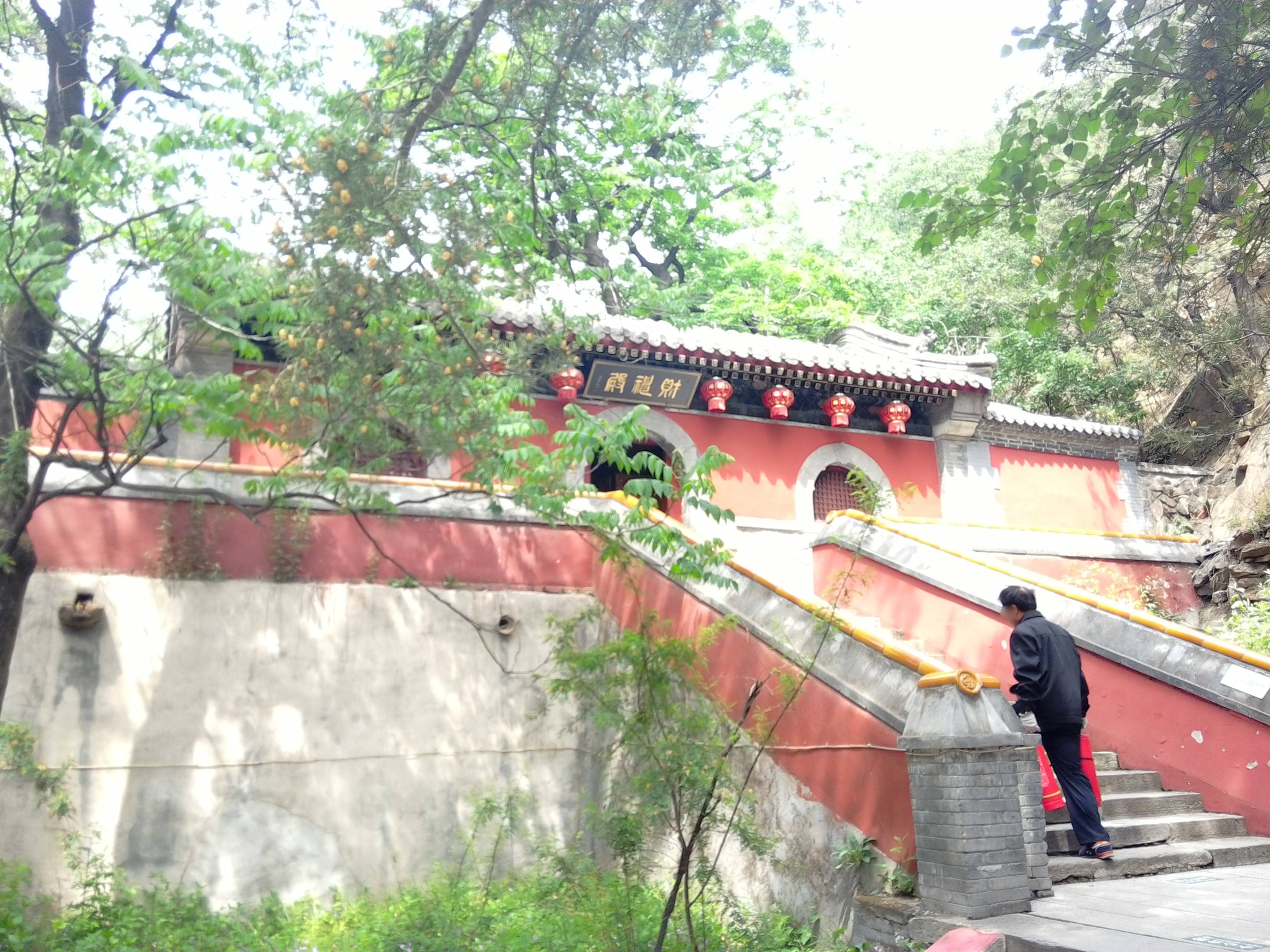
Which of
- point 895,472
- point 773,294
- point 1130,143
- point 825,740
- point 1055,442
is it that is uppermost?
point 773,294

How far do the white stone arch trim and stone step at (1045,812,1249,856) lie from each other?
20.8ft

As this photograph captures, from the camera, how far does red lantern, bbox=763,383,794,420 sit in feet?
38.8

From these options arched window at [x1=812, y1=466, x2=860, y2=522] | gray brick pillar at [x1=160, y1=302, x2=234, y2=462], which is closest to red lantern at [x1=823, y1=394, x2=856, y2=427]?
arched window at [x1=812, y1=466, x2=860, y2=522]

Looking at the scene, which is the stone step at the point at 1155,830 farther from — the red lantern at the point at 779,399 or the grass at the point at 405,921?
the red lantern at the point at 779,399

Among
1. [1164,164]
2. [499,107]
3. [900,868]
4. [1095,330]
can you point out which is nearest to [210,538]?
[499,107]

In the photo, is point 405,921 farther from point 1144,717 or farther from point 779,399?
point 779,399

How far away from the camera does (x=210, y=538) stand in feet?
24.1

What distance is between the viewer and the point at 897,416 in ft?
40.4

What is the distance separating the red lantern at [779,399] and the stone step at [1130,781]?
6208 mm

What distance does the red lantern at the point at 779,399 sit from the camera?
1183 cm

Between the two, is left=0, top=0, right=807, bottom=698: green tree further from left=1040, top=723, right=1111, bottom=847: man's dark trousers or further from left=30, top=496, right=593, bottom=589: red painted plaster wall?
left=1040, top=723, right=1111, bottom=847: man's dark trousers

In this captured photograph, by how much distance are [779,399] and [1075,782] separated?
6.97 m

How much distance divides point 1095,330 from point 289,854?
575 inches

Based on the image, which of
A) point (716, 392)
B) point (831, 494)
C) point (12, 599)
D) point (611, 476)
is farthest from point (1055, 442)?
point (12, 599)
